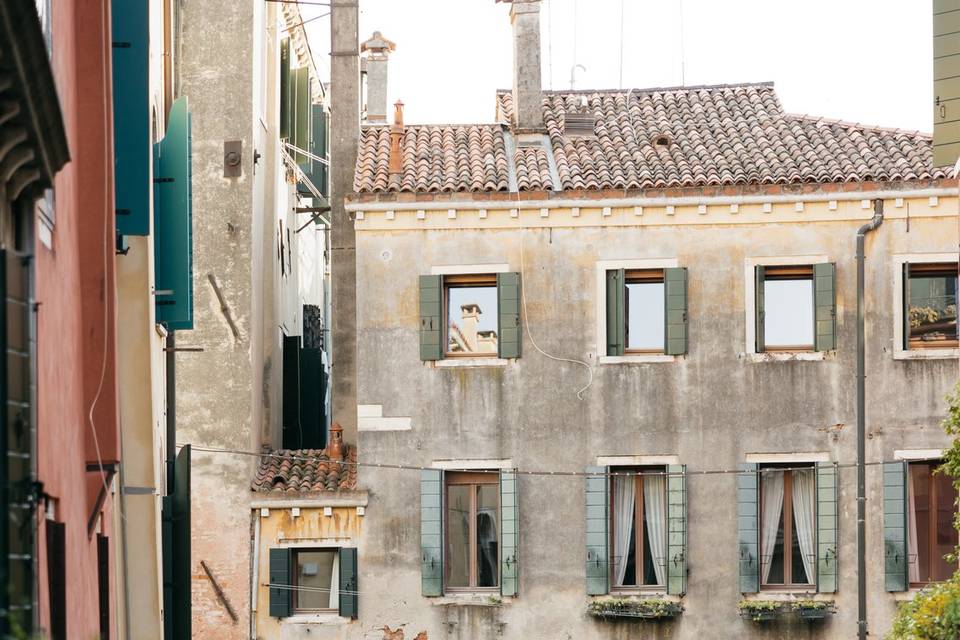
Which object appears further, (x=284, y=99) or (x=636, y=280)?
(x=284, y=99)

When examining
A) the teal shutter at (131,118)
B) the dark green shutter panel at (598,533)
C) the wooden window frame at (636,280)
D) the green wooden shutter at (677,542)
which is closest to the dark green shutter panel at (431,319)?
the wooden window frame at (636,280)

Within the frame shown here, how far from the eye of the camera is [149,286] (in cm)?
1504

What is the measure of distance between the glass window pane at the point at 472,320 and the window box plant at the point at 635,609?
3.62m

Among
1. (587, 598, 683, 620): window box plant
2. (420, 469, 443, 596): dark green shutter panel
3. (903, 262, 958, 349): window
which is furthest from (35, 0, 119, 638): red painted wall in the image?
(903, 262, 958, 349): window

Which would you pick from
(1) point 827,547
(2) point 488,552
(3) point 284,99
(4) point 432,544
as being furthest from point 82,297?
(3) point 284,99

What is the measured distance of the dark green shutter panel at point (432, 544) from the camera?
22.6 metres

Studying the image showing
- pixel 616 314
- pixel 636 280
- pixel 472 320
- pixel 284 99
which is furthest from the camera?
pixel 284 99

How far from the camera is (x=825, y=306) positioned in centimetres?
2267

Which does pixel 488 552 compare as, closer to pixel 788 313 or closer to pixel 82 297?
pixel 788 313

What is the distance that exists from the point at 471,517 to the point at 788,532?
13.5 feet

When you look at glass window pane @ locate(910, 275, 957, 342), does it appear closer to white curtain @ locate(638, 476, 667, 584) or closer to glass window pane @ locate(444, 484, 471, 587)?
white curtain @ locate(638, 476, 667, 584)

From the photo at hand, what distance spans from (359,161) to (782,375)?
648 cm

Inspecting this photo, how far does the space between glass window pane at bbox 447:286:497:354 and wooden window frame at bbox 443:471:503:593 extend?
64.6 inches

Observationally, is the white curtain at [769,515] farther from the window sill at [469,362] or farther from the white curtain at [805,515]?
the window sill at [469,362]
